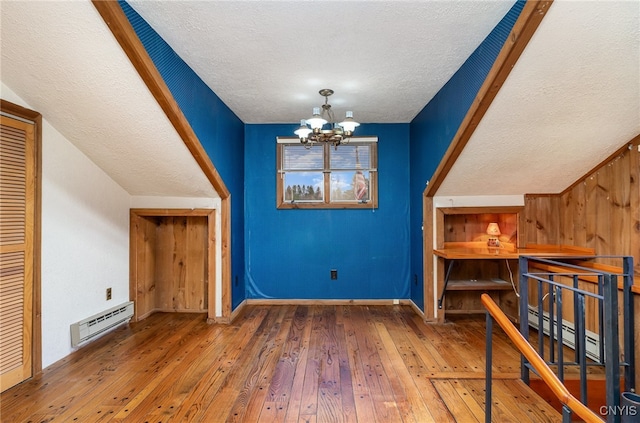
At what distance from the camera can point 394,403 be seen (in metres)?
2.21

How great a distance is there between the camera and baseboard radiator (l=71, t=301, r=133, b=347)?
116 inches

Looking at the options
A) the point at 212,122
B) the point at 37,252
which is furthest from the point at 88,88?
the point at 37,252

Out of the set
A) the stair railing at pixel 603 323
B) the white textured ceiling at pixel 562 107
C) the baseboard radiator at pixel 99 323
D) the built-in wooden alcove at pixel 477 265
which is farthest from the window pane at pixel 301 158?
the stair railing at pixel 603 323

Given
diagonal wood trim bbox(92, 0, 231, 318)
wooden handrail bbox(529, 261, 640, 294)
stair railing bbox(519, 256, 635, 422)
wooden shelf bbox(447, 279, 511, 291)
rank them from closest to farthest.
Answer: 1. stair railing bbox(519, 256, 635, 422)
2. diagonal wood trim bbox(92, 0, 231, 318)
3. wooden handrail bbox(529, 261, 640, 294)
4. wooden shelf bbox(447, 279, 511, 291)

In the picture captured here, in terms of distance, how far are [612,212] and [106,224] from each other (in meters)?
4.91

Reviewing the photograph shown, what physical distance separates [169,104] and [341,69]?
148 cm

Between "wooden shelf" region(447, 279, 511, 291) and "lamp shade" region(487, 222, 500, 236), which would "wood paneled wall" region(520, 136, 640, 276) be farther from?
"wooden shelf" region(447, 279, 511, 291)

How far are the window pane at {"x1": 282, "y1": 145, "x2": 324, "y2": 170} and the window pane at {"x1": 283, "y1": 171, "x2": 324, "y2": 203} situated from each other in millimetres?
98

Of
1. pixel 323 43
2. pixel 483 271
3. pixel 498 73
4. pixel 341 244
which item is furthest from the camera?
pixel 341 244

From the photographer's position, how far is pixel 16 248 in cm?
242

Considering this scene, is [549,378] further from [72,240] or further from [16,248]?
[72,240]

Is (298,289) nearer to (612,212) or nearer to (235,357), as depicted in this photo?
(235,357)

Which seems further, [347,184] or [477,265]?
[347,184]

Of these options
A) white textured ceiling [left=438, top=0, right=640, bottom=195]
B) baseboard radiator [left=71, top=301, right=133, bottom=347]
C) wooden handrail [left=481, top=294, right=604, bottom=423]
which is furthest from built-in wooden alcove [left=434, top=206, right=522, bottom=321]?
baseboard radiator [left=71, top=301, right=133, bottom=347]
